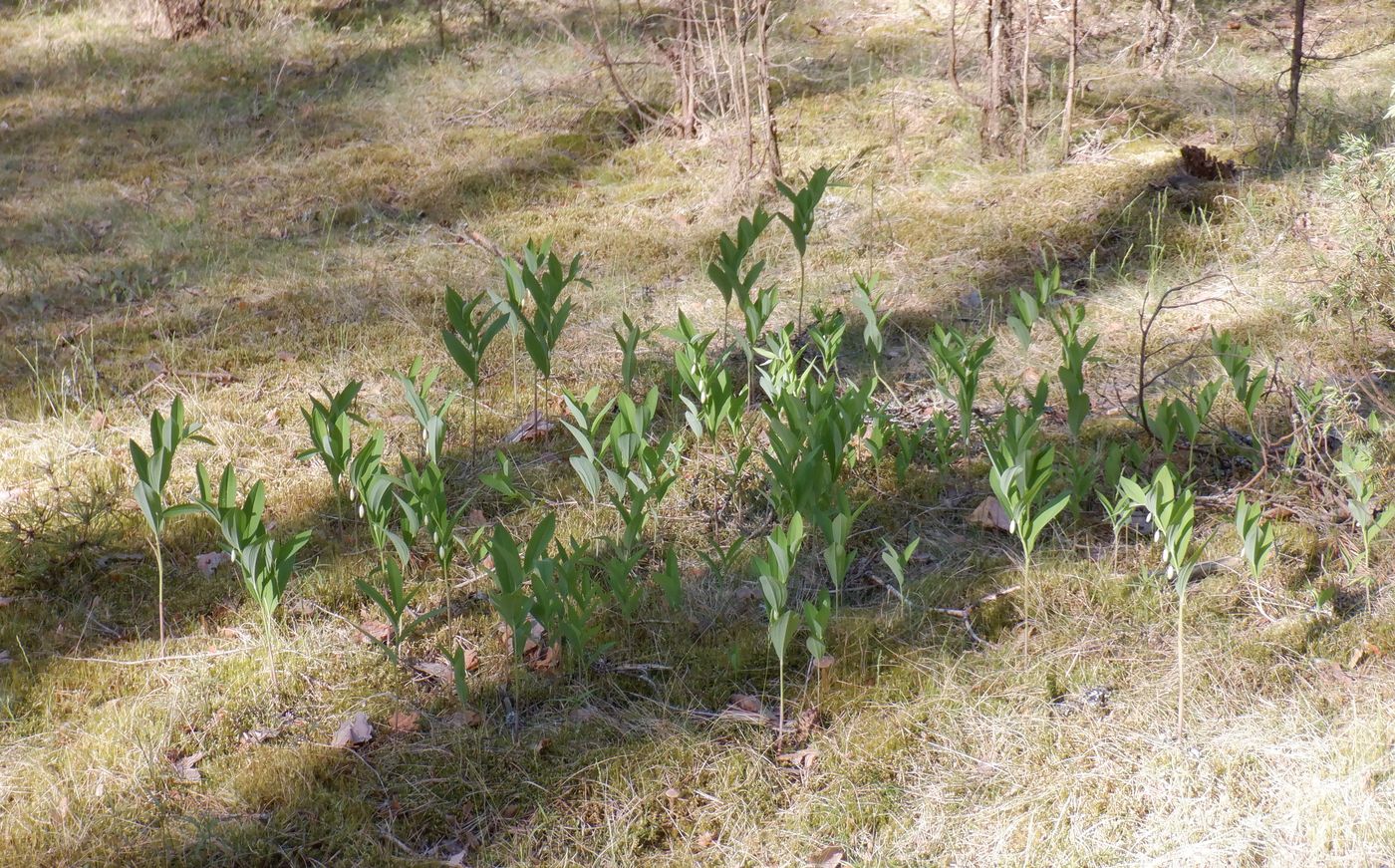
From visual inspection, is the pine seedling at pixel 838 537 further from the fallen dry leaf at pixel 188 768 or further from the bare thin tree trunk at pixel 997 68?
the bare thin tree trunk at pixel 997 68

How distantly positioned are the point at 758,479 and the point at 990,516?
729mm

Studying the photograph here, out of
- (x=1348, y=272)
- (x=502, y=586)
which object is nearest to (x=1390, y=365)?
(x=1348, y=272)

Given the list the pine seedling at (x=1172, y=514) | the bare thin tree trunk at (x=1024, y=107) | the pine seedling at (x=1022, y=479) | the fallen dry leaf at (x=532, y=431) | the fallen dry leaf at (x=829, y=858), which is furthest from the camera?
the bare thin tree trunk at (x=1024, y=107)

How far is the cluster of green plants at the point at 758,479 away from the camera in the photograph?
2.62 m

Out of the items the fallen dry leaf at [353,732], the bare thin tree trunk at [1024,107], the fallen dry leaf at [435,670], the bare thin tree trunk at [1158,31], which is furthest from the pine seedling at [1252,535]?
the bare thin tree trunk at [1158,31]

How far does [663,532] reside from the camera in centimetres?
330

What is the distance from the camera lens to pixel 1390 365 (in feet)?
12.6

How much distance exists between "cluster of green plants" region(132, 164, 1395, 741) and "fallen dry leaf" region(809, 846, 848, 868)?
36 cm

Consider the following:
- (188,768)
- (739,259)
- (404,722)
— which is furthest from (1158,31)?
(188,768)

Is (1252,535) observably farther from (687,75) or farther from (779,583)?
(687,75)

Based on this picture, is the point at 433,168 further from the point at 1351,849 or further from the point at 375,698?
the point at 1351,849

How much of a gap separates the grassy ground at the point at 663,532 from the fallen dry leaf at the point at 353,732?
1.2 inches

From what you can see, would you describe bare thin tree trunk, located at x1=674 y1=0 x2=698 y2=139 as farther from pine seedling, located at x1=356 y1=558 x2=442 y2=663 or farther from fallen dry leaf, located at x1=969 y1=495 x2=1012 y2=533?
pine seedling, located at x1=356 y1=558 x2=442 y2=663

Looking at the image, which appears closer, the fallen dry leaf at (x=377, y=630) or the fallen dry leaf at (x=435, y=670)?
the fallen dry leaf at (x=435, y=670)
